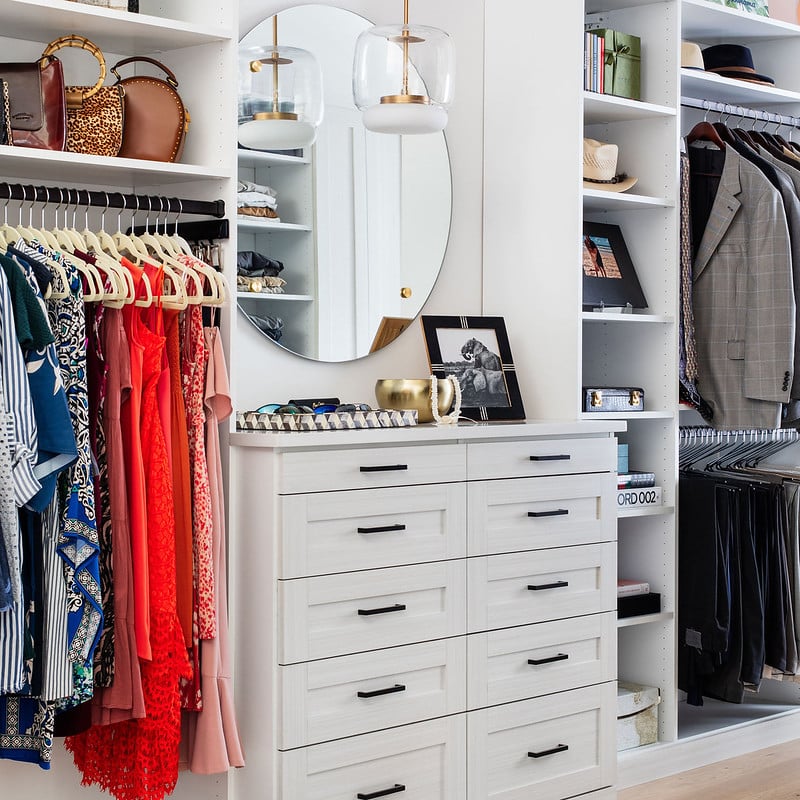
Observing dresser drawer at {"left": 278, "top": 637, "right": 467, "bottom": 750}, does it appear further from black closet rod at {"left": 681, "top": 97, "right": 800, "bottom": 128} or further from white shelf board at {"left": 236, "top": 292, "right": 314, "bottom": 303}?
black closet rod at {"left": 681, "top": 97, "right": 800, "bottom": 128}

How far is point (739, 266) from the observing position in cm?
365

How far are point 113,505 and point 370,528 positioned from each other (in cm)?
58

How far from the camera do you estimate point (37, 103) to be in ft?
8.06

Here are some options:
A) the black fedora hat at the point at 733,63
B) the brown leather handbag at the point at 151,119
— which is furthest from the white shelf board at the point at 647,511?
the brown leather handbag at the point at 151,119

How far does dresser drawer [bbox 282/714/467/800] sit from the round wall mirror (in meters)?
1.04

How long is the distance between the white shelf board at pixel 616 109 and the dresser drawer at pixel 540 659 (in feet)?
4.69

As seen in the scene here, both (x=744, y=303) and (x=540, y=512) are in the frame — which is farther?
(x=744, y=303)

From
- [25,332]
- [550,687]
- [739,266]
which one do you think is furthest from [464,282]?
[25,332]

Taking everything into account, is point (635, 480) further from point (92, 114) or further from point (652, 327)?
point (92, 114)

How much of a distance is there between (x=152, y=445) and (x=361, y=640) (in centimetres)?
64

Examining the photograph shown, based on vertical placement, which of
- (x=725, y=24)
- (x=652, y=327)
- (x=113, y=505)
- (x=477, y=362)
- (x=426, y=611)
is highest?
(x=725, y=24)

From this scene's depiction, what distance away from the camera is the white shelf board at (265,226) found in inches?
121

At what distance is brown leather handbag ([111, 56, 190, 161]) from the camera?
2.65 m

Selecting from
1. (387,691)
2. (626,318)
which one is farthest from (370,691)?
(626,318)
